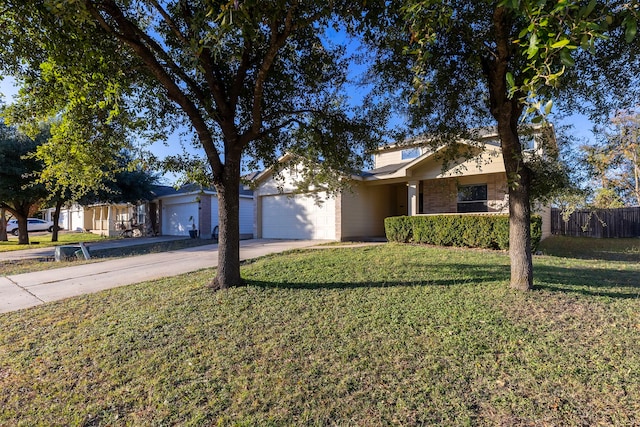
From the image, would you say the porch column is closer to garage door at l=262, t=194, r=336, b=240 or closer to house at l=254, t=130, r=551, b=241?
house at l=254, t=130, r=551, b=241

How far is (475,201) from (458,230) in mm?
3769

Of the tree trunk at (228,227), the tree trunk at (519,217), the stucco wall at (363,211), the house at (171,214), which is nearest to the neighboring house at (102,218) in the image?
the house at (171,214)

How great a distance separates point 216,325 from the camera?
4500mm

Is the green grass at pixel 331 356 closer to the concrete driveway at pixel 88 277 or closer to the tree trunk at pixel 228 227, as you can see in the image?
the tree trunk at pixel 228 227

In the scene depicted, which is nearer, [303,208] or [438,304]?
[438,304]

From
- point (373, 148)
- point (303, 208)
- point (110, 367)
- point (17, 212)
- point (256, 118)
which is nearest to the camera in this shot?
point (110, 367)

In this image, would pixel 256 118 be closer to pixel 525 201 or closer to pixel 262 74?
pixel 262 74

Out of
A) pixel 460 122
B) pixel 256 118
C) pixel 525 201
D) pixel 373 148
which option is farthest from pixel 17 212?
pixel 525 201

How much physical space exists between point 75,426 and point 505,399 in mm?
3587

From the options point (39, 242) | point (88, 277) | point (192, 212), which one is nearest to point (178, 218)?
point (192, 212)

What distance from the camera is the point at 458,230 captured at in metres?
11.5

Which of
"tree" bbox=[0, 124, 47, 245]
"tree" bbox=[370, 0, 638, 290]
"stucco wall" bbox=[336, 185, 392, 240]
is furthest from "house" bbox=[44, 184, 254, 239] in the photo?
"tree" bbox=[370, 0, 638, 290]

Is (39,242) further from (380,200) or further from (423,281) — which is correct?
(423,281)

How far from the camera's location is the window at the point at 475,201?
14.3m
